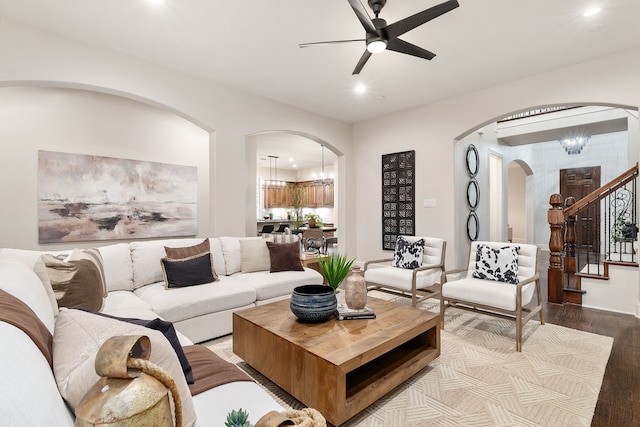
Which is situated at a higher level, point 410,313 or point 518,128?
point 518,128

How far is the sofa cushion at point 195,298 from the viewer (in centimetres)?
260

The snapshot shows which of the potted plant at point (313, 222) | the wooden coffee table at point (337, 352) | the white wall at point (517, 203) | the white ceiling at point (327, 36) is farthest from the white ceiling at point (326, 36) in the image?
the white wall at point (517, 203)

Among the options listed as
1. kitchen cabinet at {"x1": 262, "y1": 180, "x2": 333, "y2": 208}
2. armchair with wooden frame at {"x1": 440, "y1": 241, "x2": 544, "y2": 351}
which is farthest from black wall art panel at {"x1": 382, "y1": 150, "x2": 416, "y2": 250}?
kitchen cabinet at {"x1": 262, "y1": 180, "x2": 333, "y2": 208}

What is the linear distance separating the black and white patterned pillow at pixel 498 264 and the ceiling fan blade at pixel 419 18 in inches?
92.1

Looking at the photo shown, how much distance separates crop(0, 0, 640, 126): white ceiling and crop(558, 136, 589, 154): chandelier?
16.2ft

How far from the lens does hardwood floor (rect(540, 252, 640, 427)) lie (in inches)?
73.5

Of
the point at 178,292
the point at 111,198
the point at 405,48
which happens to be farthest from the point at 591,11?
the point at 111,198

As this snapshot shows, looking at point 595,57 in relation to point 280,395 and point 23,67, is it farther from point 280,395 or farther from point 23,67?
point 23,67

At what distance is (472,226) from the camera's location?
18.1 ft

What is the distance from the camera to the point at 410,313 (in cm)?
244

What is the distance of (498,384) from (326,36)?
133 inches

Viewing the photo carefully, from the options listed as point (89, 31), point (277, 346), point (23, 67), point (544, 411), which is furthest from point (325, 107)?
point (544, 411)

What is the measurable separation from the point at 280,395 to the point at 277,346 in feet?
1.21

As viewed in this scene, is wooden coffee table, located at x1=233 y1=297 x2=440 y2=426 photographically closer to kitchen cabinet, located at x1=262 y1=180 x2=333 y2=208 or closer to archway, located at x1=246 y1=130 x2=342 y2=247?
archway, located at x1=246 y1=130 x2=342 y2=247
